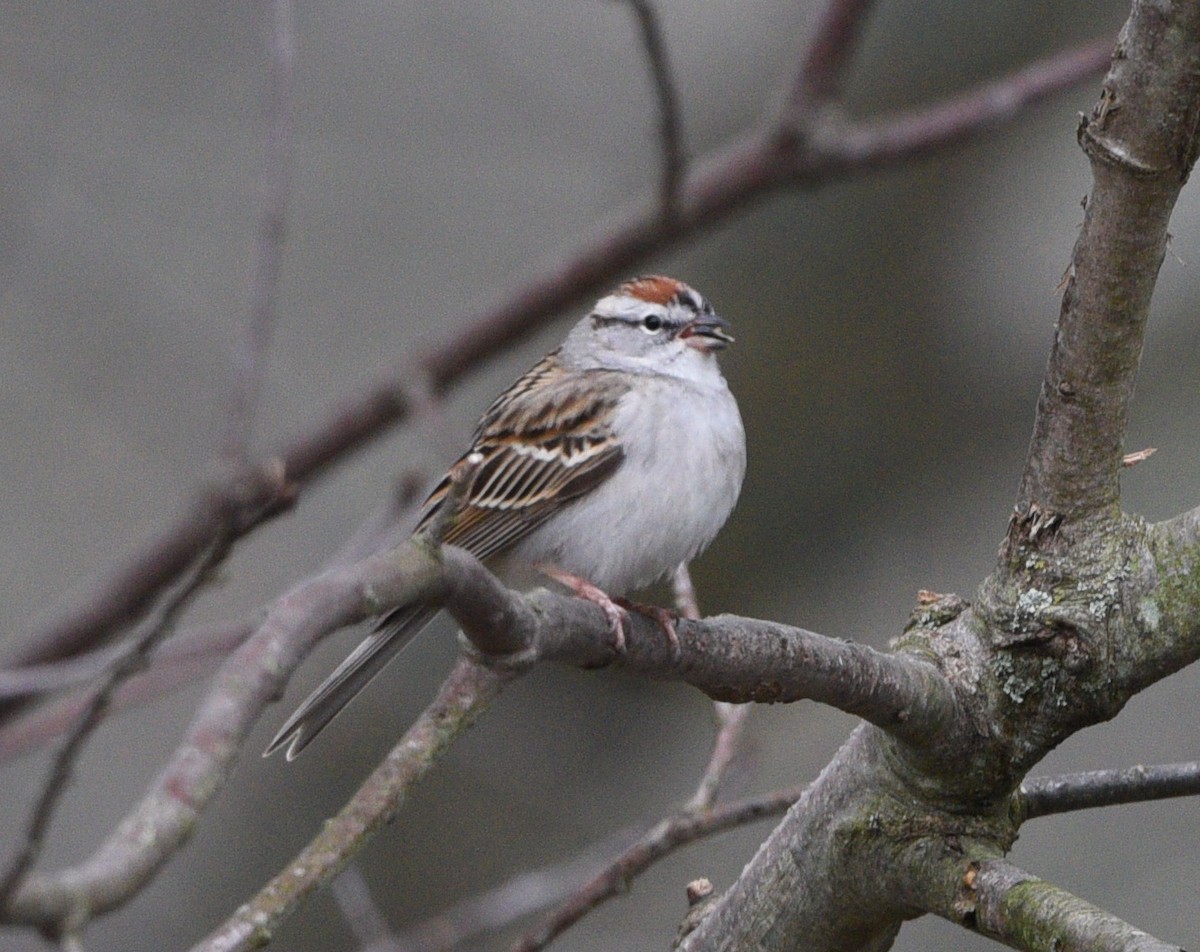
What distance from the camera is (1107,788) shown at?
222cm

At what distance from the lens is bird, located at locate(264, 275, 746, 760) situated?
352cm

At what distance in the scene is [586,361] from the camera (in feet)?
14.1

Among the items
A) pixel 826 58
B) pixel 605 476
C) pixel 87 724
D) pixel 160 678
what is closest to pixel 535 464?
pixel 605 476

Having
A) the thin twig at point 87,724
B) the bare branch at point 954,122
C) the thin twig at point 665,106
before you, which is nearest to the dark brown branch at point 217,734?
the thin twig at point 87,724

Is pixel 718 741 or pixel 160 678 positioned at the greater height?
pixel 718 741

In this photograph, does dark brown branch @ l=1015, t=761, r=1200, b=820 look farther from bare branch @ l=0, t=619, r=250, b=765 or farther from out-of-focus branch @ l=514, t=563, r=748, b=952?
bare branch @ l=0, t=619, r=250, b=765

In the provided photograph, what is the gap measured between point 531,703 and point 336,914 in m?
1.07

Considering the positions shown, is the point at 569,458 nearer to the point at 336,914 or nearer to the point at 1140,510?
the point at 1140,510

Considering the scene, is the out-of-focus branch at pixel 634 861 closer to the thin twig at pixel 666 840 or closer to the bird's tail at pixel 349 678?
the thin twig at pixel 666 840

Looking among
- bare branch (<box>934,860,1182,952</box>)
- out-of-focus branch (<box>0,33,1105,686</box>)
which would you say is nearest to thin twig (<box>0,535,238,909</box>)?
bare branch (<box>934,860,1182,952</box>)

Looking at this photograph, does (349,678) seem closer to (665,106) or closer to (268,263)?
(268,263)

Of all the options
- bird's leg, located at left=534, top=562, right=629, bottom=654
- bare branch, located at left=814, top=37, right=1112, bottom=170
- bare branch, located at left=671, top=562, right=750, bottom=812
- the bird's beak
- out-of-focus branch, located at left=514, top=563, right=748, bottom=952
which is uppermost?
bare branch, located at left=814, top=37, right=1112, bottom=170

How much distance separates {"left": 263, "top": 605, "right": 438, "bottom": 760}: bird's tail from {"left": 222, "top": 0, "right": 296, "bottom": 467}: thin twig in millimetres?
467

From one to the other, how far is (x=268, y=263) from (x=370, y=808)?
2.17 metres
